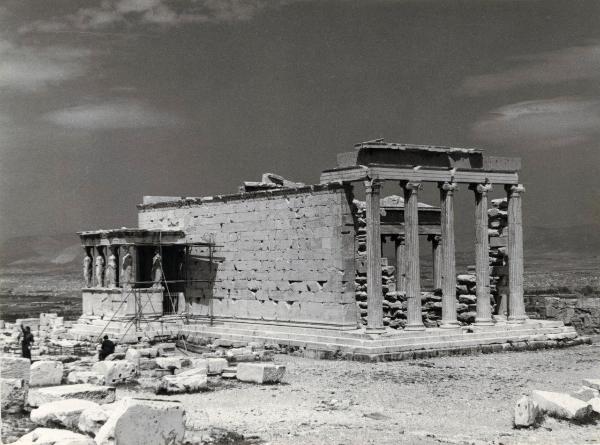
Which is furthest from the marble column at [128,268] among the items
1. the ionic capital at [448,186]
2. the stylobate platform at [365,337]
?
the ionic capital at [448,186]

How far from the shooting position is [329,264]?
25312 mm

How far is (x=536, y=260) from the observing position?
337ft

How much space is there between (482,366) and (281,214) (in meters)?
8.19

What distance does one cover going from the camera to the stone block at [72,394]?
15.1m

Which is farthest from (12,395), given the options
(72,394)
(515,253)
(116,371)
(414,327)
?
(515,253)

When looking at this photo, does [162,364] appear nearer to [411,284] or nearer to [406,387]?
[406,387]

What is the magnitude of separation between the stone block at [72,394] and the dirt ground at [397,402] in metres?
1.40

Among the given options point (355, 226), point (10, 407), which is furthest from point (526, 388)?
point (10, 407)

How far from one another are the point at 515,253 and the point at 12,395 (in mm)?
16296

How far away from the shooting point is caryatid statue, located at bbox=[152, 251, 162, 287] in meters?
29.6

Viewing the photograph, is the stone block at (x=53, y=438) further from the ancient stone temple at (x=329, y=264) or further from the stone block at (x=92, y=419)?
the ancient stone temple at (x=329, y=264)

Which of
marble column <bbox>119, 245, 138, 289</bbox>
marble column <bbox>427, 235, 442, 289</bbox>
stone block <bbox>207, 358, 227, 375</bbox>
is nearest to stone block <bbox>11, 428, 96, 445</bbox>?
stone block <bbox>207, 358, 227, 375</bbox>

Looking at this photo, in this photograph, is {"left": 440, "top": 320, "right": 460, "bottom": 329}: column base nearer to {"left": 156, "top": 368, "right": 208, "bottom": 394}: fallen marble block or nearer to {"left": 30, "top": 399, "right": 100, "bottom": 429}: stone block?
{"left": 156, "top": 368, "right": 208, "bottom": 394}: fallen marble block

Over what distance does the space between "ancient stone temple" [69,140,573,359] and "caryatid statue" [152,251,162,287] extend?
46mm
